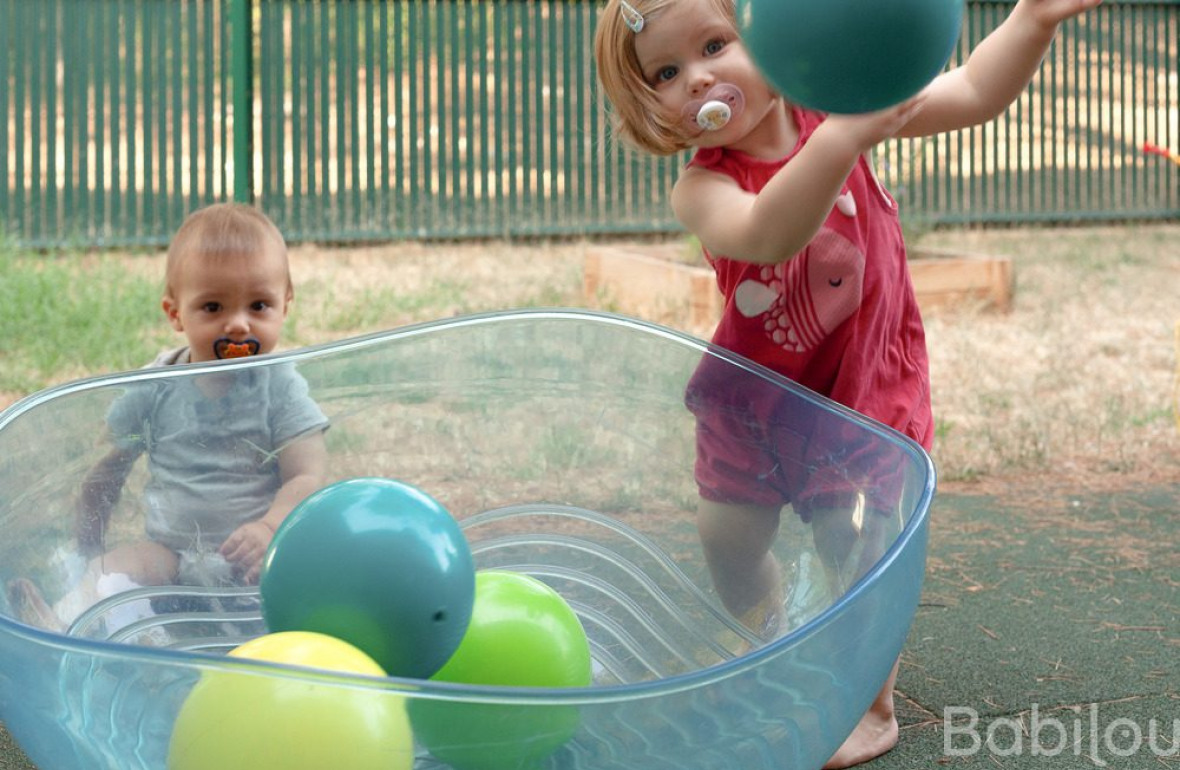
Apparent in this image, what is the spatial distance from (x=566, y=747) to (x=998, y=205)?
6.46 meters

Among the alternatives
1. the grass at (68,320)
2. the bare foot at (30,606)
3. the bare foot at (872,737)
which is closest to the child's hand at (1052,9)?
the bare foot at (872,737)

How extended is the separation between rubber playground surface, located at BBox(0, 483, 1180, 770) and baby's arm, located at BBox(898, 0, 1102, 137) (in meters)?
0.73

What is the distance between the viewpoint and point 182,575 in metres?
1.75

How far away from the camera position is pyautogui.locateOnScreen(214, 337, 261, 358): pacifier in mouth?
2.08 m

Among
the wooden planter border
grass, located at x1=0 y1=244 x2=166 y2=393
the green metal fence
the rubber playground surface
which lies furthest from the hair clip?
the green metal fence

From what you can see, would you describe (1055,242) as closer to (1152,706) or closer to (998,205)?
(998,205)

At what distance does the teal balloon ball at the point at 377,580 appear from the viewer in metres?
1.43

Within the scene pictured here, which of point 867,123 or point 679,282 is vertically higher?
point 867,123

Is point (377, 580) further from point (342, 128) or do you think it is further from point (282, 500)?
point (342, 128)

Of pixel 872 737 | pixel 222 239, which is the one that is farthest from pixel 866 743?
pixel 222 239

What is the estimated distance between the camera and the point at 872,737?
164 centimetres

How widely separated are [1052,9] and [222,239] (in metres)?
1.21

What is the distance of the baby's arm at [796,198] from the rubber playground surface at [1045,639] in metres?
0.61

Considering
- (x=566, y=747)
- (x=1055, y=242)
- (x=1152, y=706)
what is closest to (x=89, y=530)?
(x=566, y=747)
